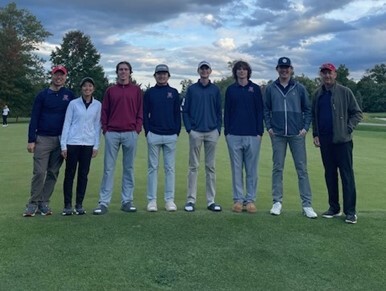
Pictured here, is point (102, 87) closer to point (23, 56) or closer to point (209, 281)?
point (23, 56)

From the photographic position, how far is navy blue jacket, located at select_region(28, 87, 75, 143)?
6340mm

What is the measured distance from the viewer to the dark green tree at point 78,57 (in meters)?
72.3

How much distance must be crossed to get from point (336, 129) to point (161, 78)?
2.59 m

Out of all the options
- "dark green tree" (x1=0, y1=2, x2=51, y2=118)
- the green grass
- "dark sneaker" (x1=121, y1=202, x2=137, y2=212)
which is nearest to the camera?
the green grass

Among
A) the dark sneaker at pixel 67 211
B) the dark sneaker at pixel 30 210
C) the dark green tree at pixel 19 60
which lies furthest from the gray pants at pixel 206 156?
the dark green tree at pixel 19 60

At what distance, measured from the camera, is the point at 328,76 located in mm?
6277

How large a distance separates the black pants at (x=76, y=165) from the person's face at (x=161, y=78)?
4.51 ft

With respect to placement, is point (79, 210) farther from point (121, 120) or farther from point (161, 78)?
point (161, 78)

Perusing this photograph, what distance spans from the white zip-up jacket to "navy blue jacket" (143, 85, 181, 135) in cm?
78

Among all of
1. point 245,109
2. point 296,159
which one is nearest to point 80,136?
point 245,109

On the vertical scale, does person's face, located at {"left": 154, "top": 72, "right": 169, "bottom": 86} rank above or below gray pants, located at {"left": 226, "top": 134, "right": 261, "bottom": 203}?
above

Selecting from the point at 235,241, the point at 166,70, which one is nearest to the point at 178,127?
the point at 166,70

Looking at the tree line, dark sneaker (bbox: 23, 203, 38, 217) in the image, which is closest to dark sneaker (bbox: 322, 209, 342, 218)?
dark sneaker (bbox: 23, 203, 38, 217)

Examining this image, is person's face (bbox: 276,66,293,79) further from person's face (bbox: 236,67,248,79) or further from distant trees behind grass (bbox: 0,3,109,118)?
distant trees behind grass (bbox: 0,3,109,118)
